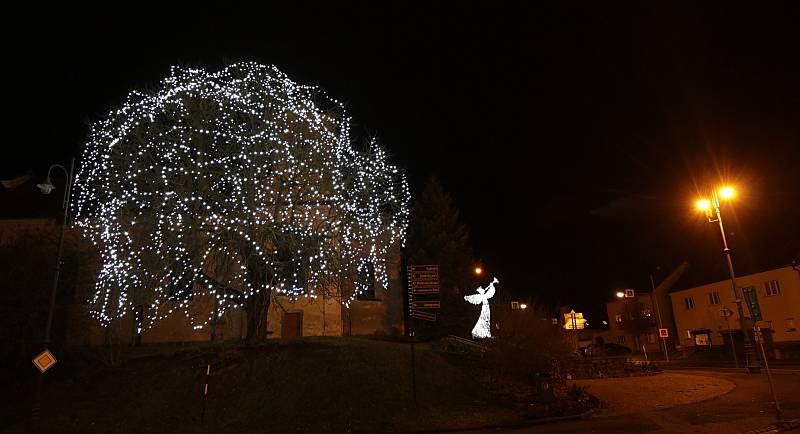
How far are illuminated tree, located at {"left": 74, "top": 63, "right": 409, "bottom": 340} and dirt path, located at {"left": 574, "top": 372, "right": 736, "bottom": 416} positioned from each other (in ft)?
32.9

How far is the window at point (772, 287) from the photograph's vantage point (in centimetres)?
3640

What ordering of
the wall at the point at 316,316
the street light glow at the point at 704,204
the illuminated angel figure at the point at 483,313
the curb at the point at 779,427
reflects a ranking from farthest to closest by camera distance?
the wall at the point at 316,316
the illuminated angel figure at the point at 483,313
the street light glow at the point at 704,204
the curb at the point at 779,427

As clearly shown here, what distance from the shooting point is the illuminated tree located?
1675cm

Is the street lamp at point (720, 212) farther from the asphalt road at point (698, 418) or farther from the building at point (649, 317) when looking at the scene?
the building at point (649, 317)

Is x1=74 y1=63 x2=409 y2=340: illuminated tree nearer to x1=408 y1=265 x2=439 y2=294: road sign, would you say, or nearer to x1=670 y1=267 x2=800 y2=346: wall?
x1=408 y1=265 x2=439 y2=294: road sign

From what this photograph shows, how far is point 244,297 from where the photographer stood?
18.2 m

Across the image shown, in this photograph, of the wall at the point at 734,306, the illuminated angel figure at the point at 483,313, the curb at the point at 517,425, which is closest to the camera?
the curb at the point at 517,425

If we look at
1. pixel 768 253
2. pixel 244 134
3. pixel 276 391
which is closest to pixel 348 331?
pixel 276 391

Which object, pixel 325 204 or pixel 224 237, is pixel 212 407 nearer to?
pixel 224 237

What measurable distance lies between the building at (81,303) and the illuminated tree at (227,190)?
198 centimetres

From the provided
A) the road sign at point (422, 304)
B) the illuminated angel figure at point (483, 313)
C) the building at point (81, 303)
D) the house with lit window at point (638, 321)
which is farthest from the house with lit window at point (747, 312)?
the road sign at point (422, 304)

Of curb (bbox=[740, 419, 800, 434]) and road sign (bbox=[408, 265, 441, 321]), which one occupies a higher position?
road sign (bbox=[408, 265, 441, 321])

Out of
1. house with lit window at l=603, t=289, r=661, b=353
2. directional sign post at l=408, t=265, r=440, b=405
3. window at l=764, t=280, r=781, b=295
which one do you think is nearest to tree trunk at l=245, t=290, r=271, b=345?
directional sign post at l=408, t=265, r=440, b=405

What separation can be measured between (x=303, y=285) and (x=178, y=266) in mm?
4352
